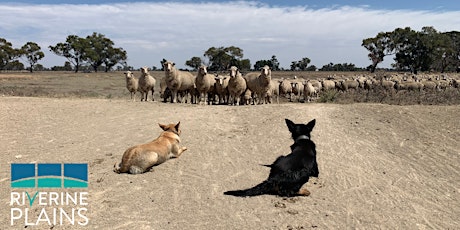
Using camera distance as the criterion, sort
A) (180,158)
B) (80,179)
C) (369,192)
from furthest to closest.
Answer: (180,158)
(80,179)
(369,192)

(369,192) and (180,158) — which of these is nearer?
(369,192)

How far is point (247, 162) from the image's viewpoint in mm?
8828

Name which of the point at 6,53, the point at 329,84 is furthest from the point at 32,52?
the point at 329,84

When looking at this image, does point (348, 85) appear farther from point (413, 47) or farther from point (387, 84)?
point (413, 47)

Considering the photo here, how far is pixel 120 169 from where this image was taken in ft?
26.7

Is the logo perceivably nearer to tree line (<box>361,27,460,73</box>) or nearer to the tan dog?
the tan dog

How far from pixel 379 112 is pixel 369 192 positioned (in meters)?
6.52

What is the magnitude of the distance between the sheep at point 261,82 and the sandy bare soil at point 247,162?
564 cm

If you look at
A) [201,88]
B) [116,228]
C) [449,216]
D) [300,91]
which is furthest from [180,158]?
[300,91]

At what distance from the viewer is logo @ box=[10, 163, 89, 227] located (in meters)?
6.05

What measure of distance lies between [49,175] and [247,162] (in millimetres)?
4437

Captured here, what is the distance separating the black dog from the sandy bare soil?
218mm

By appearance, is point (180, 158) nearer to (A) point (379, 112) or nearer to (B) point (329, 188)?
(B) point (329, 188)

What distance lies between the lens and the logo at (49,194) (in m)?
6.05
